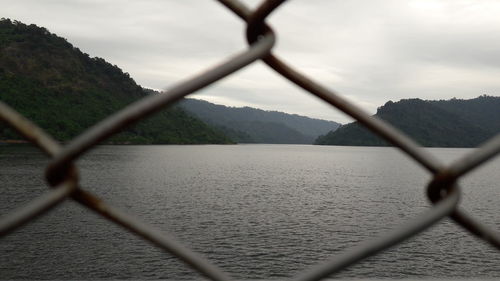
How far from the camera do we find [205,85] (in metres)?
0.61

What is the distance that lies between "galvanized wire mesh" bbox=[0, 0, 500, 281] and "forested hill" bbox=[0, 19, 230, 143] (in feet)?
391

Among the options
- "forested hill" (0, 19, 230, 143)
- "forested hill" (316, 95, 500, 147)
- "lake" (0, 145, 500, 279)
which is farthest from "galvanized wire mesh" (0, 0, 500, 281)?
"forested hill" (316, 95, 500, 147)

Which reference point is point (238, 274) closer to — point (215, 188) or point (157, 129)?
point (215, 188)

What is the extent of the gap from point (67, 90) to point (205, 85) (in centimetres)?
15477

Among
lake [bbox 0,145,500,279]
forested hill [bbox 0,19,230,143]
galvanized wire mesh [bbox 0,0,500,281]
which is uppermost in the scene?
forested hill [bbox 0,19,230,143]

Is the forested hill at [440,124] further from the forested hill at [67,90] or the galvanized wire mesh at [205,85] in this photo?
the galvanized wire mesh at [205,85]

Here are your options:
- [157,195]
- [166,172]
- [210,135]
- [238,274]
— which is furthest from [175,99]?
[210,135]

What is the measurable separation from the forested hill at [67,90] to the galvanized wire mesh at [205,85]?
119 metres

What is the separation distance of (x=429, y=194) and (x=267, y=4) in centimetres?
41

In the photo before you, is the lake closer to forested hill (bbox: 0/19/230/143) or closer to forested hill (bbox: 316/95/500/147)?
forested hill (bbox: 0/19/230/143)

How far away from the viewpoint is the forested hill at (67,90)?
121 metres

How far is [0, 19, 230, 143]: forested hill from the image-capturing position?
398 ft

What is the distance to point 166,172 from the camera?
73.8 m

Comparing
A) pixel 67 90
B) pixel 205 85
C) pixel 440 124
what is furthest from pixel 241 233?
pixel 440 124
